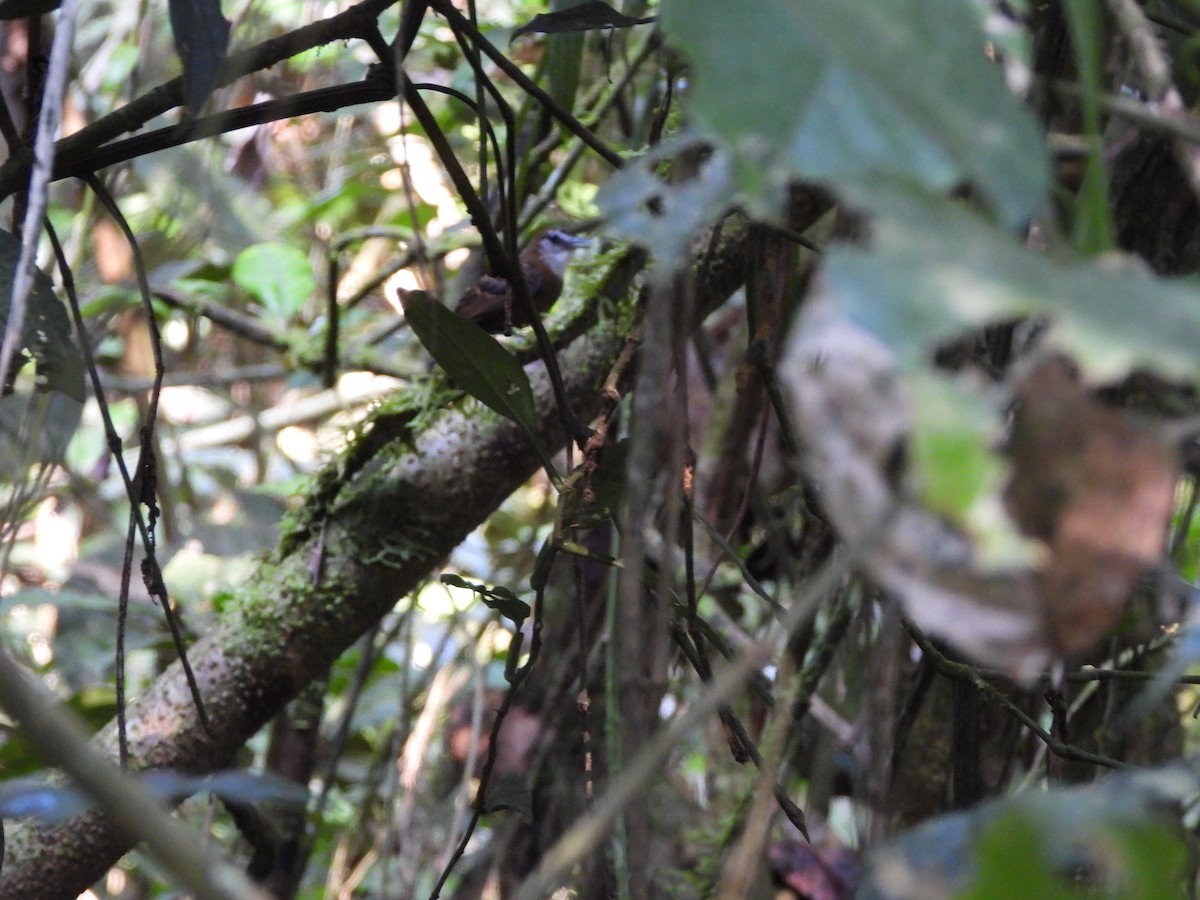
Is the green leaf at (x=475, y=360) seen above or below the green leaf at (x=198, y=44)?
below

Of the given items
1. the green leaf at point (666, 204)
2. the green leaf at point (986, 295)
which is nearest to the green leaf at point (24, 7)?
the green leaf at point (666, 204)

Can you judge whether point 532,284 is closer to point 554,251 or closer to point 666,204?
point 554,251

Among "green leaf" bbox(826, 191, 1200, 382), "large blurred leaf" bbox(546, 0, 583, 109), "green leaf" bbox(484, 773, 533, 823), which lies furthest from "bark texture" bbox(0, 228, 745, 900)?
"green leaf" bbox(826, 191, 1200, 382)

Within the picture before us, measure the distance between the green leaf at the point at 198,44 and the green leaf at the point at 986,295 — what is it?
1.65 ft

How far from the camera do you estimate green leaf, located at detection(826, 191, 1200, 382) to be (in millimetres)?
251

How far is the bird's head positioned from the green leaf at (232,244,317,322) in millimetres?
752

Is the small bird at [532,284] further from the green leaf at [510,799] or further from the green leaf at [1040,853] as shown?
the green leaf at [1040,853]

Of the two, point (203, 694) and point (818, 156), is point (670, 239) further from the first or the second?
point (203, 694)

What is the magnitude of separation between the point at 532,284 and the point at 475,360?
0.86 ft

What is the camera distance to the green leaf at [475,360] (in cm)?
78

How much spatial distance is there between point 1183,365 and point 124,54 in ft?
7.65

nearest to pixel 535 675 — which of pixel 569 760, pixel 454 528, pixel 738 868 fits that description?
pixel 569 760

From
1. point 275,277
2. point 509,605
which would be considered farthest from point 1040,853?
point 275,277

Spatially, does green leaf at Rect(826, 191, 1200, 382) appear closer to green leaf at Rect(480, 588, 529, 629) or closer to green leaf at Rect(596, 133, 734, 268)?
green leaf at Rect(596, 133, 734, 268)
